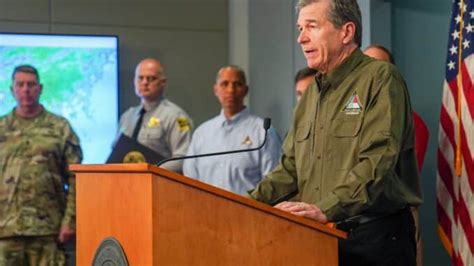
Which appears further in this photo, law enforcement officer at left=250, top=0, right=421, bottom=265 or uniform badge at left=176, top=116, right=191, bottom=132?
uniform badge at left=176, top=116, right=191, bottom=132

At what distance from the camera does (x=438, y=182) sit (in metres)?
3.39

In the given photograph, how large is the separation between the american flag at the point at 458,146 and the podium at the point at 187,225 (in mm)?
1470

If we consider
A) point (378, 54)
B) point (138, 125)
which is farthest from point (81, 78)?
point (378, 54)

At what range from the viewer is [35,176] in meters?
4.23

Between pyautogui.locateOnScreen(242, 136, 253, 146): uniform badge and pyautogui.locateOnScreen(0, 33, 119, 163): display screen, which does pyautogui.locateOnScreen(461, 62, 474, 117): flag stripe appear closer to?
pyautogui.locateOnScreen(242, 136, 253, 146): uniform badge

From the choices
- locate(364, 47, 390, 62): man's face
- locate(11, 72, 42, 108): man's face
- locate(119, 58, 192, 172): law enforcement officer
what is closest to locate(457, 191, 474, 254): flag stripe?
locate(364, 47, 390, 62): man's face

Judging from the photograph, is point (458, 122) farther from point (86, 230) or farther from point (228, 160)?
point (86, 230)

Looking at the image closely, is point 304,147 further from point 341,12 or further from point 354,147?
point 341,12

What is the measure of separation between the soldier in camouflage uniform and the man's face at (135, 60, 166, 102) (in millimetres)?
627

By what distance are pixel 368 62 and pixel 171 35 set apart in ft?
13.0

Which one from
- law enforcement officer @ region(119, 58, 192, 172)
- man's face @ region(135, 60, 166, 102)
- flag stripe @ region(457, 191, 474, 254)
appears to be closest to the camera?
flag stripe @ region(457, 191, 474, 254)

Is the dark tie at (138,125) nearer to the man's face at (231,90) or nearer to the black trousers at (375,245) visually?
the man's face at (231,90)

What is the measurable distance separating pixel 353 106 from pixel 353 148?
121mm

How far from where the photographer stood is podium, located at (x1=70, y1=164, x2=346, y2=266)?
5.46 feet
